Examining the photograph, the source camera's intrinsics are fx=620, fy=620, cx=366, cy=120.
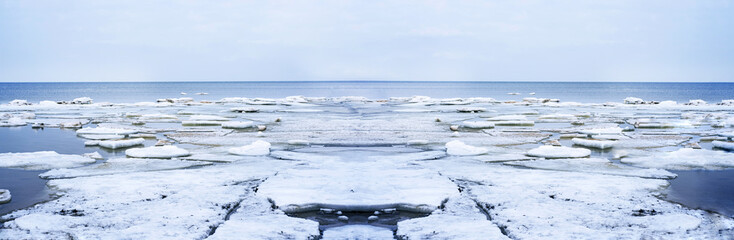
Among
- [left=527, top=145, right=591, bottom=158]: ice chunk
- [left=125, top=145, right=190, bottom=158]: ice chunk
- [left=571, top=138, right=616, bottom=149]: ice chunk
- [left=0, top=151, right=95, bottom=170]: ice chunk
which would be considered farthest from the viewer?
[left=571, top=138, right=616, bottom=149]: ice chunk

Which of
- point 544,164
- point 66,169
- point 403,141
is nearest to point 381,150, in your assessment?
point 403,141

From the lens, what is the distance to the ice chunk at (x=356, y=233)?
4.52 meters

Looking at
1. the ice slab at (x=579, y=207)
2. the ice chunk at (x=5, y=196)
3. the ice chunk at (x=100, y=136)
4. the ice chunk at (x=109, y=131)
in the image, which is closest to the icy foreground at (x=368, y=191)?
the ice slab at (x=579, y=207)

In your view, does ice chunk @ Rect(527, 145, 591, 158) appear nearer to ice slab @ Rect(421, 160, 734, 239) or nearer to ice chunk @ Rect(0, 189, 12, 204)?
ice slab @ Rect(421, 160, 734, 239)

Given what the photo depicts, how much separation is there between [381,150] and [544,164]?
2.67 meters

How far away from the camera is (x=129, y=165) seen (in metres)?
8.18

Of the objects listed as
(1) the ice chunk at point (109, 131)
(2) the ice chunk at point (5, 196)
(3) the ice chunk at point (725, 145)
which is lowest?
(1) the ice chunk at point (109, 131)

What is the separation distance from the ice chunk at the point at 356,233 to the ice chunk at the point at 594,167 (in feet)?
13.0

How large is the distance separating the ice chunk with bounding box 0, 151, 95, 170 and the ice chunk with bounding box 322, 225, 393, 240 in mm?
5060

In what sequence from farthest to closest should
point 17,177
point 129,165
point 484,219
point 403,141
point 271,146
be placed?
point 403,141
point 271,146
point 129,165
point 17,177
point 484,219

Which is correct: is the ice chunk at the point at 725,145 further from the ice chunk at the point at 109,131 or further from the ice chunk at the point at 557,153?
the ice chunk at the point at 109,131

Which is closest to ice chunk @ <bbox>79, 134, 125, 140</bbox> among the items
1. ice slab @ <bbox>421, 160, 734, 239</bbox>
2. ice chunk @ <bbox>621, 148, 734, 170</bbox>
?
ice slab @ <bbox>421, 160, 734, 239</bbox>

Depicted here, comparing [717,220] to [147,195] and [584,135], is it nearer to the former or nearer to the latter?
[147,195]

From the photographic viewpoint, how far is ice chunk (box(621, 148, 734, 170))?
832cm
